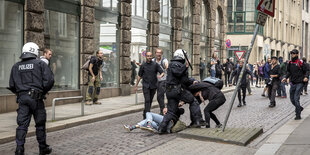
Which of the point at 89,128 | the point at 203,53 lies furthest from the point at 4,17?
the point at 203,53

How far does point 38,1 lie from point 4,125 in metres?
4.97

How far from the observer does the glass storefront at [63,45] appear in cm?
1423

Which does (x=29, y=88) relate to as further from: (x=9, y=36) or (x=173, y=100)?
(x=9, y=36)

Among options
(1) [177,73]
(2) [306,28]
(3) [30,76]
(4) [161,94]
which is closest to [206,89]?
(1) [177,73]

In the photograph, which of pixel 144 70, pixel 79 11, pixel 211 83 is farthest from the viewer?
pixel 79 11

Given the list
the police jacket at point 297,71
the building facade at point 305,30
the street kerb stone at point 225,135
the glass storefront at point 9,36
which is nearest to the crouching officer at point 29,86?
the street kerb stone at point 225,135

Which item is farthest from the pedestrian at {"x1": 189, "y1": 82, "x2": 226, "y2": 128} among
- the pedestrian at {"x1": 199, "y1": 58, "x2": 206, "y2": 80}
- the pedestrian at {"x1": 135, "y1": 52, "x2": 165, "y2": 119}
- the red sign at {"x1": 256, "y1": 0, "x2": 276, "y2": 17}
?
the pedestrian at {"x1": 199, "y1": 58, "x2": 206, "y2": 80}

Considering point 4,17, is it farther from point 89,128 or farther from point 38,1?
point 89,128

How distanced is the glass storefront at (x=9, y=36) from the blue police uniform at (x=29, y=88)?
6025mm

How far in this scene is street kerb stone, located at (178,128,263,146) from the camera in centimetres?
741

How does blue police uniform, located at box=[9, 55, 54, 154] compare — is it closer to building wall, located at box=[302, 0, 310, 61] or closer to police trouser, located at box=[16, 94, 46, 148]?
police trouser, located at box=[16, 94, 46, 148]

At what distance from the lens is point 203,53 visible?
28625mm

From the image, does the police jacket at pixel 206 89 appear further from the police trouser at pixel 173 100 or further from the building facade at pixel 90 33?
the building facade at pixel 90 33

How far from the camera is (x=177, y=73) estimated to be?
8.30 meters
